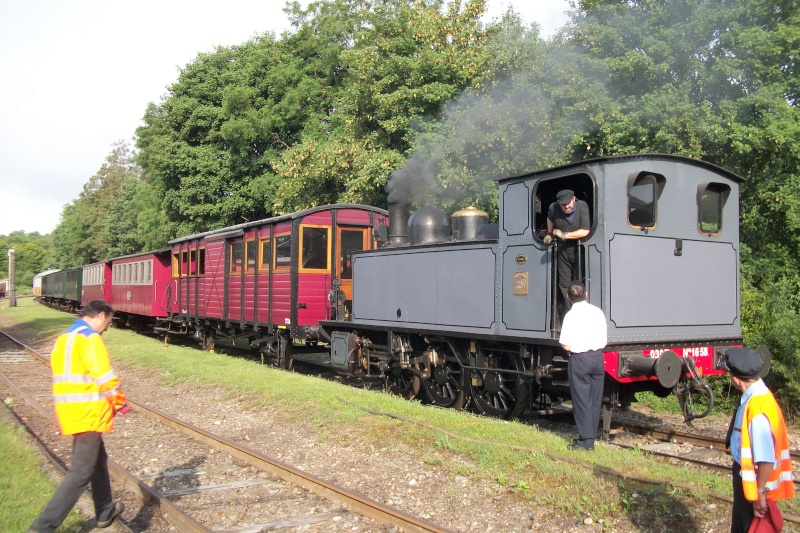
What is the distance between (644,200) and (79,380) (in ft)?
19.7

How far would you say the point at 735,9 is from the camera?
11.8 m

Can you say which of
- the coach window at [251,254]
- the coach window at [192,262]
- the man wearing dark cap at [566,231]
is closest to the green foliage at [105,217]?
the coach window at [192,262]

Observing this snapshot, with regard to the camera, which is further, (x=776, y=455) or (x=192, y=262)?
(x=192, y=262)

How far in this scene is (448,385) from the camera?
957 centimetres

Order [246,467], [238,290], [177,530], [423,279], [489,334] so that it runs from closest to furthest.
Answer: [177,530]
[246,467]
[489,334]
[423,279]
[238,290]

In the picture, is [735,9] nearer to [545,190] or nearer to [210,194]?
[545,190]

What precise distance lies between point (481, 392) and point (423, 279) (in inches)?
73.4

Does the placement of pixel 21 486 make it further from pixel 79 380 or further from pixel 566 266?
pixel 566 266

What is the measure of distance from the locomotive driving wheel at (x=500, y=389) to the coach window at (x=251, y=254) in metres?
6.89

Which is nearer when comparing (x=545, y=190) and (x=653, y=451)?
(x=653, y=451)

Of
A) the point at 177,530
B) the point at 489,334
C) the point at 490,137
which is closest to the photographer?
the point at 177,530

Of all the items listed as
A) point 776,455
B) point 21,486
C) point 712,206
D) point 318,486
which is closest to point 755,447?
point 776,455

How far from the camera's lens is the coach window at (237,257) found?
14.9 meters

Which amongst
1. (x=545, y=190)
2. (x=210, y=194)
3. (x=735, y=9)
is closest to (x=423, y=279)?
(x=545, y=190)
